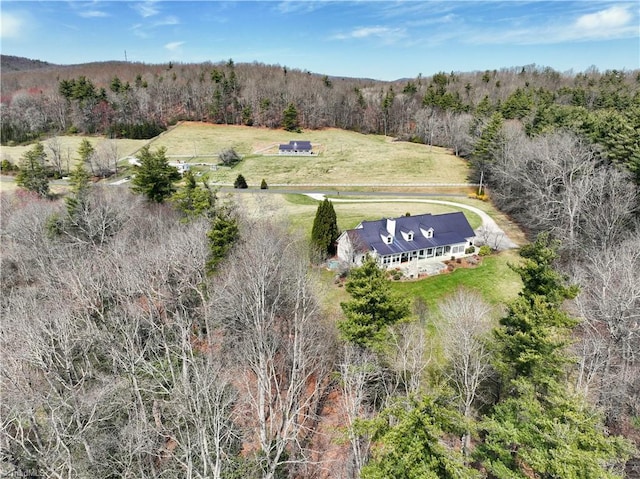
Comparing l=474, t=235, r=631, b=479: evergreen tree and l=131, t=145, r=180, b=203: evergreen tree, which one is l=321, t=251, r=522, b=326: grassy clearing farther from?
l=131, t=145, r=180, b=203: evergreen tree

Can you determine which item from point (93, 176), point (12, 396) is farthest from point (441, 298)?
point (93, 176)

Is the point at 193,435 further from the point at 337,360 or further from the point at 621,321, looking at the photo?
the point at 621,321

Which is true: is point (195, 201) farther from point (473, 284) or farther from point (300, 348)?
point (473, 284)

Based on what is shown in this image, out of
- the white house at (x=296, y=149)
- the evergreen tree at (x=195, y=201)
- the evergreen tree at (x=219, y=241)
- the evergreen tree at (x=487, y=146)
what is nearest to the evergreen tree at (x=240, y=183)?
the white house at (x=296, y=149)

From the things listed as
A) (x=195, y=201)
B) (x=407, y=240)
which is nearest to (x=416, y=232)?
(x=407, y=240)

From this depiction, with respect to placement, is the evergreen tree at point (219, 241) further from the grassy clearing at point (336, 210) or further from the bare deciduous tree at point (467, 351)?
the bare deciduous tree at point (467, 351)

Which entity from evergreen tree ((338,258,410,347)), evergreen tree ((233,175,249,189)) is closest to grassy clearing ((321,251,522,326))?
evergreen tree ((338,258,410,347))
